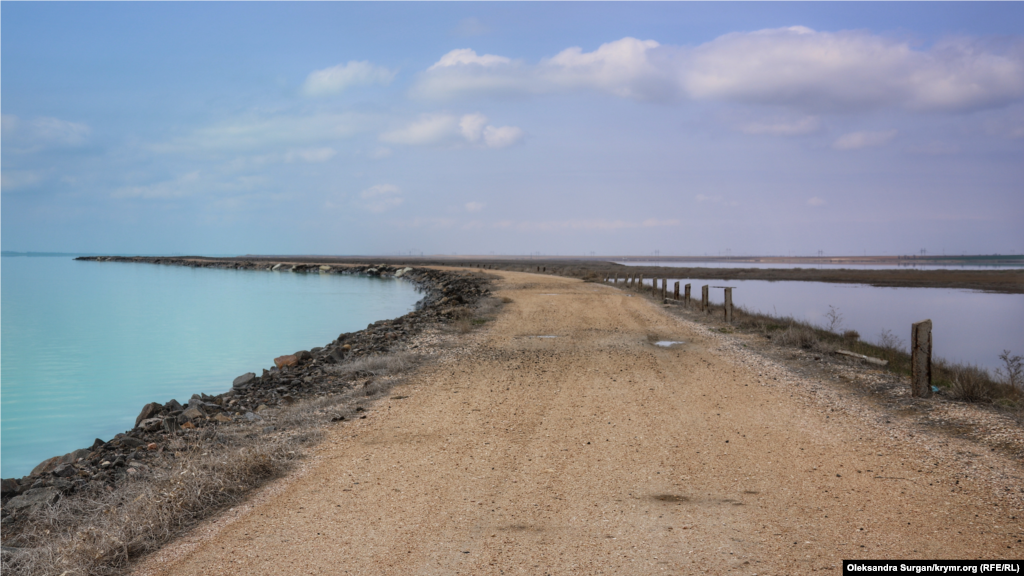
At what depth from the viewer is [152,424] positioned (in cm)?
1002

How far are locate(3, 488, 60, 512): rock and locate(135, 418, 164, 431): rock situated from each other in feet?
9.17

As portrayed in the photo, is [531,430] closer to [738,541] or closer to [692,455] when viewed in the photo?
[692,455]

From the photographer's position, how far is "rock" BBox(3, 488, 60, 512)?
6.69m

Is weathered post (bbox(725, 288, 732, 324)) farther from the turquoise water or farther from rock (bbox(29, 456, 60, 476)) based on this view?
rock (bbox(29, 456, 60, 476))

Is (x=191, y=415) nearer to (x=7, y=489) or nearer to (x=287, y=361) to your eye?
(x=7, y=489)

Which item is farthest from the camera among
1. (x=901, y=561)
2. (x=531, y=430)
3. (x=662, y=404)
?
(x=662, y=404)

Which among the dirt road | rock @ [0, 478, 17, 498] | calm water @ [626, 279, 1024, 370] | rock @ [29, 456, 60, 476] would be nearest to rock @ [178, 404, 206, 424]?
rock @ [29, 456, 60, 476]

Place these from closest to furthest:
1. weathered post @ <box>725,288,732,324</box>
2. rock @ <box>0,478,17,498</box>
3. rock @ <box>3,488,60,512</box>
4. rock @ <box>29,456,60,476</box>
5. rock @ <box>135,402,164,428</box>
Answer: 1. rock @ <box>3,488,60,512</box>
2. rock @ <box>0,478,17,498</box>
3. rock @ <box>29,456,60,476</box>
4. rock @ <box>135,402,164,428</box>
5. weathered post @ <box>725,288,732,324</box>

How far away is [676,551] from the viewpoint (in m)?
4.27

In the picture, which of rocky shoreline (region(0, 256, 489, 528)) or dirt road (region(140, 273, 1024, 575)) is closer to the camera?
dirt road (region(140, 273, 1024, 575))

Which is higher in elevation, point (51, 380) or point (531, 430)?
point (531, 430)

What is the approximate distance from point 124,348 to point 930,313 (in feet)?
127

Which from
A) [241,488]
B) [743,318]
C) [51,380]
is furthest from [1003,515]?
[51,380]

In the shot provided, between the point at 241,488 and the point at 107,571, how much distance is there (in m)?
1.51
